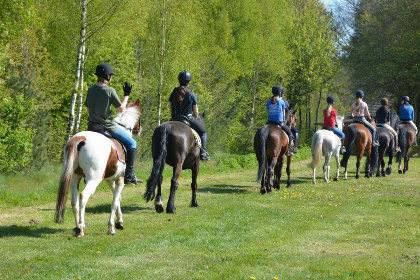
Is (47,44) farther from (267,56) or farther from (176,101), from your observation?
(267,56)

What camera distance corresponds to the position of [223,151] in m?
33.3

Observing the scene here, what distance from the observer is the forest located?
19047 mm

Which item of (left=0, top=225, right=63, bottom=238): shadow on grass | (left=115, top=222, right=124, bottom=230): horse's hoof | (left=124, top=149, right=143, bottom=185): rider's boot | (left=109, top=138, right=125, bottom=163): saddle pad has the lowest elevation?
(left=0, top=225, right=63, bottom=238): shadow on grass

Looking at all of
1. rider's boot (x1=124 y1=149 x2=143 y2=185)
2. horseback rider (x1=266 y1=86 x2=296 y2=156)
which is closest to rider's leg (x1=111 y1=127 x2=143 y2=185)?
rider's boot (x1=124 y1=149 x2=143 y2=185)

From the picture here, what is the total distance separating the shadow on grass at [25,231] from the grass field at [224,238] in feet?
0.06

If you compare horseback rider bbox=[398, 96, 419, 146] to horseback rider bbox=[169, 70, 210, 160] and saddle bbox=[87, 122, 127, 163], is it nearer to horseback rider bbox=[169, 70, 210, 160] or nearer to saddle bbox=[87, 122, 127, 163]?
horseback rider bbox=[169, 70, 210, 160]

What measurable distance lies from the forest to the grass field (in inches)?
212

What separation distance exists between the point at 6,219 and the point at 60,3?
1473cm

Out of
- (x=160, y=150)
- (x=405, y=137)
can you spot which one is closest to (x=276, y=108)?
(x=160, y=150)

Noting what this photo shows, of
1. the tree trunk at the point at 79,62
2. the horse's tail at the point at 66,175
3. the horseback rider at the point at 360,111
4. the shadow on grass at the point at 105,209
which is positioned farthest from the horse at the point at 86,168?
the horseback rider at the point at 360,111

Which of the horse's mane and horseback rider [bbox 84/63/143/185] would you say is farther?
the horse's mane

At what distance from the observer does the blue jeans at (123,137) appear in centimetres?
947

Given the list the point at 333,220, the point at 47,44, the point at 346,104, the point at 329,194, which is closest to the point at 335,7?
the point at 346,104

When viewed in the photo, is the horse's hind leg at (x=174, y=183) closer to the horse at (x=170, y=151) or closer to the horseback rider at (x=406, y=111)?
the horse at (x=170, y=151)
